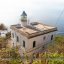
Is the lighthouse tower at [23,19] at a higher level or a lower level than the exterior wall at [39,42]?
higher

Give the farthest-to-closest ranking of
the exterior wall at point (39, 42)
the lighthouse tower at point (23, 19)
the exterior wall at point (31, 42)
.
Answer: the lighthouse tower at point (23, 19) → the exterior wall at point (39, 42) → the exterior wall at point (31, 42)

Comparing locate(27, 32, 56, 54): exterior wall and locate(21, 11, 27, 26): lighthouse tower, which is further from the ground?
locate(21, 11, 27, 26): lighthouse tower

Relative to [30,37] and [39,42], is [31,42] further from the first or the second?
[39,42]

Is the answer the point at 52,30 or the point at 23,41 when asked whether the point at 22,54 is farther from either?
the point at 52,30

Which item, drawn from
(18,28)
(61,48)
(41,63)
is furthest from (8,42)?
(41,63)

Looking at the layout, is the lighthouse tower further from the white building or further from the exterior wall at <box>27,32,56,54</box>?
the exterior wall at <box>27,32,56,54</box>

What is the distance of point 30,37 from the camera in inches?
916

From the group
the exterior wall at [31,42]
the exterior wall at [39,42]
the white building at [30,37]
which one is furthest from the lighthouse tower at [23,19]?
the exterior wall at [39,42]

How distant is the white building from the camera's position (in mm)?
23516

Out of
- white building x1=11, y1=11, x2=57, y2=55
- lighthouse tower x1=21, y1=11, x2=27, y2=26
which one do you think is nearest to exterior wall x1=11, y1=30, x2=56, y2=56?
white building x1=11, y1=11, x2=57, y2=55

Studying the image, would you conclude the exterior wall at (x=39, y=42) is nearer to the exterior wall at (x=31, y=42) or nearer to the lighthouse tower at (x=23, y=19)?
the exterior wall at (x=31, y=42)

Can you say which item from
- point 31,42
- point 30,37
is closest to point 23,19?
point 30,37

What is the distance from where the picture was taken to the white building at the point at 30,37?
23516 millimetres

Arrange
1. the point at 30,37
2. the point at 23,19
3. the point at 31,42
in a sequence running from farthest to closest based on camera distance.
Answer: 1. the point at 23,19
2. the point at 31,42
3. the point at 30,37
